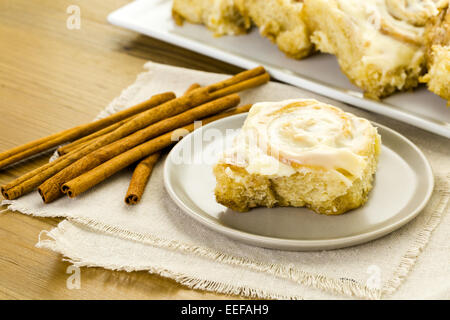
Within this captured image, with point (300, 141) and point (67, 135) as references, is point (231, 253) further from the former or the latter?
point (67, 135)

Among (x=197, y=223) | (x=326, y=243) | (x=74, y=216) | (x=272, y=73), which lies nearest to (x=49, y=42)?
(x=272, y=73)

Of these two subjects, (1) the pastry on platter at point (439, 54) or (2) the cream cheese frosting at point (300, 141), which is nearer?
(2) the cream cheese frosting at point (300, 141)

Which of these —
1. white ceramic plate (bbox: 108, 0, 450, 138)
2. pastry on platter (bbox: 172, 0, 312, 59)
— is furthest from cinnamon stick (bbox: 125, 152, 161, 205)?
pastry on platter (bbox: 172, 0, 312, 59)

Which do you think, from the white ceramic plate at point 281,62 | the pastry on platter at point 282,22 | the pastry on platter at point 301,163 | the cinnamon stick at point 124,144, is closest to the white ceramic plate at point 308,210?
the pastry on platter at point 301,163

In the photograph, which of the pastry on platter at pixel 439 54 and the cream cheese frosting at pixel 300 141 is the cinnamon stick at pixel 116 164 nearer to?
the cream cheese frosting at pixel 300 141

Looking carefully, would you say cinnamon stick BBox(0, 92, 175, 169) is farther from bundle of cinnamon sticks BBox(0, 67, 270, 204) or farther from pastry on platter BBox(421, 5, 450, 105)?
pastry on platter BBox(421, 5, 450, 105)
